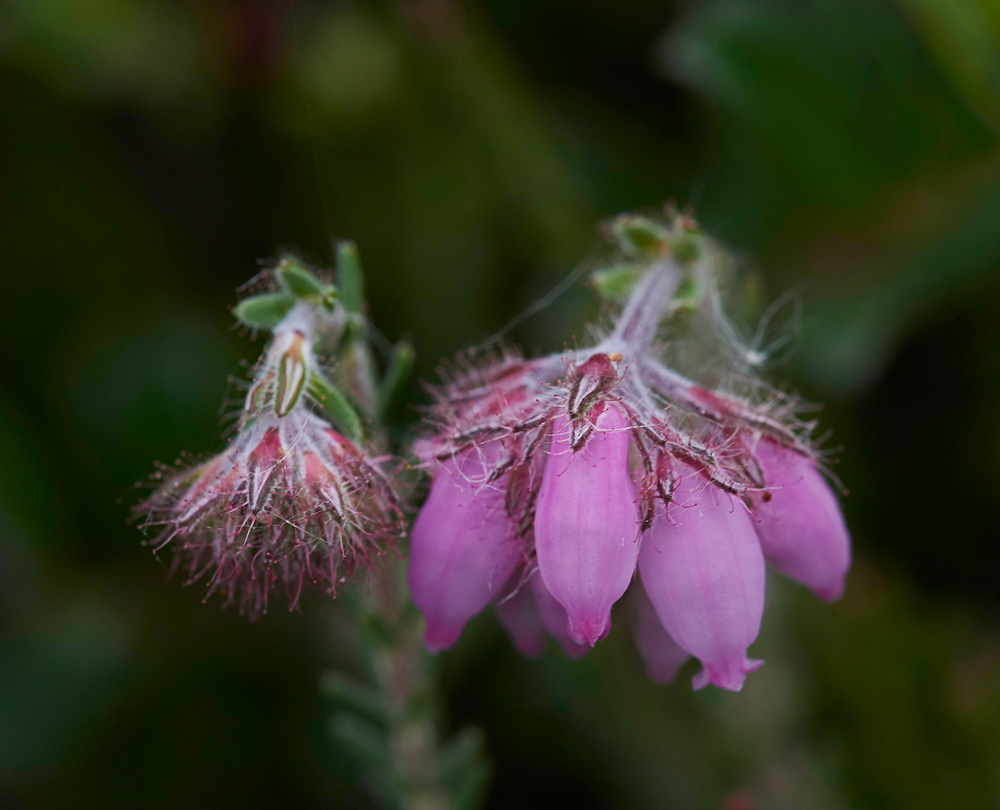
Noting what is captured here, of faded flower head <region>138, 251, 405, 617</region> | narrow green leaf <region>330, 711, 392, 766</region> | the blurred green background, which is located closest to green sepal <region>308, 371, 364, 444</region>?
faded flower head <region>138, 251, 405, 617</region>

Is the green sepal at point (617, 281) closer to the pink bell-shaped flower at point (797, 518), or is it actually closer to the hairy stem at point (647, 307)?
the hairy stem at point (647, 307)

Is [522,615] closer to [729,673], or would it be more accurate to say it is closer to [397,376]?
[729,673]

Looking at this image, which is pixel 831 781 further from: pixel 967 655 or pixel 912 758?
pixel 967 655

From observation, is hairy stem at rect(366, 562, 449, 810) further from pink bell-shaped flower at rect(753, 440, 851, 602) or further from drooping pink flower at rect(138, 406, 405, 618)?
pink bell-shaped flower at rect(753, 440, 851, 602)

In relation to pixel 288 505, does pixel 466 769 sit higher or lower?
lower

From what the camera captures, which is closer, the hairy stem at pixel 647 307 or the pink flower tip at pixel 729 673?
the pink flower tip at pixel 729 673

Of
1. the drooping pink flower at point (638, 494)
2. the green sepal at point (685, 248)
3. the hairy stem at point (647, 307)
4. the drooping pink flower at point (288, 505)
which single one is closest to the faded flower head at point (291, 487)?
the drooping pink flower at point (288, 505)

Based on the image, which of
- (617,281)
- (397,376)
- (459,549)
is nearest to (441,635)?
(459,549)
